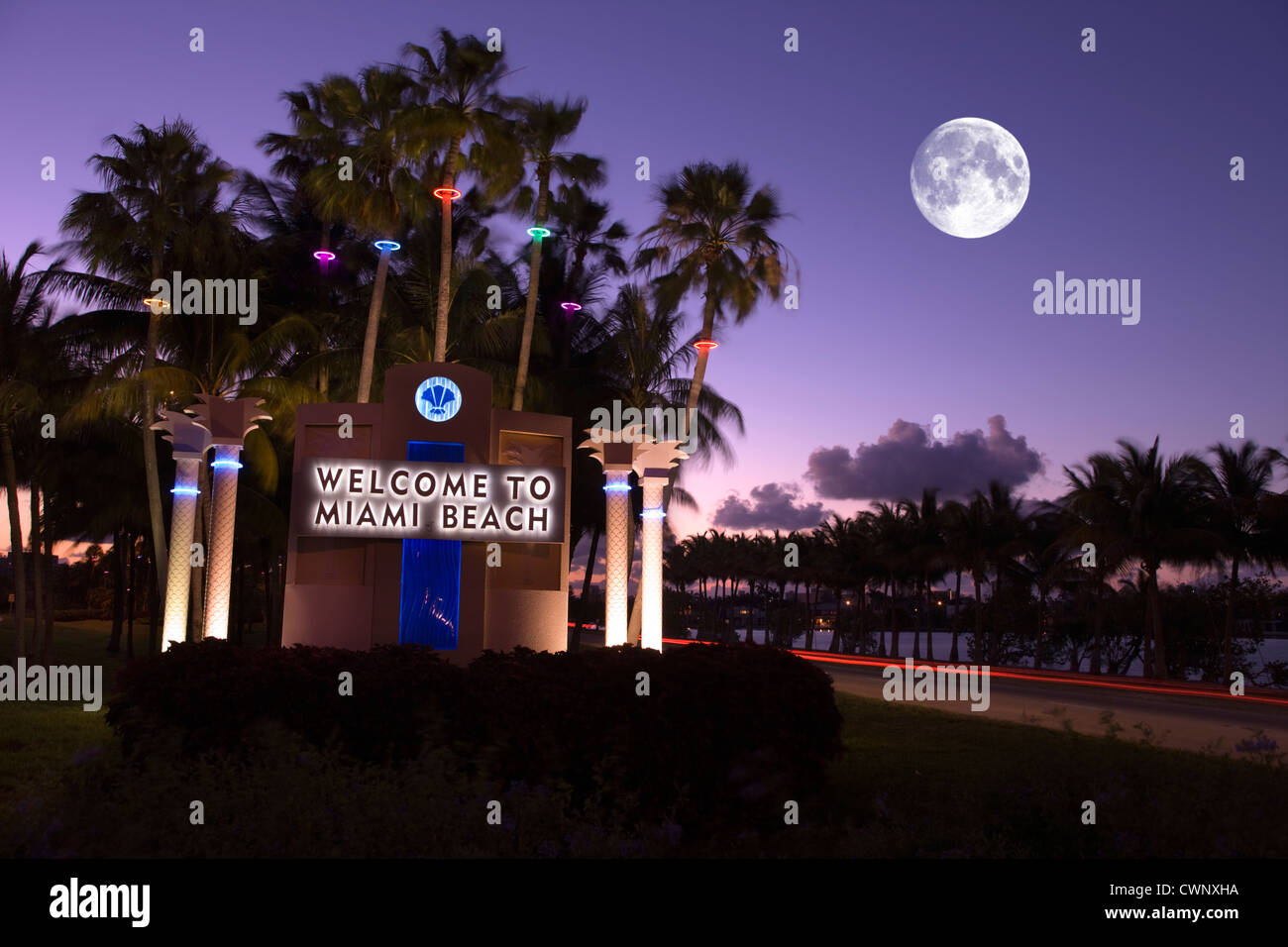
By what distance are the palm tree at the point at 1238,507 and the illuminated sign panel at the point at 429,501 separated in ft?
103

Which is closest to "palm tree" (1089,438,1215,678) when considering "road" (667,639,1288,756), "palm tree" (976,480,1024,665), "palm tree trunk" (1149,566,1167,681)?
"palm tree trunk" (1149,566,1167,681)

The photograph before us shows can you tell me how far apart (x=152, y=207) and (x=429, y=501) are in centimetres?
1247

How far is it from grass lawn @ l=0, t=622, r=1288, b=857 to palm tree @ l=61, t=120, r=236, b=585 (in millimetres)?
12675

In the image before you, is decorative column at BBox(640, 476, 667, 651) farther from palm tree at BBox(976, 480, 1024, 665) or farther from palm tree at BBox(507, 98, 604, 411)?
palm tree at BBox(976, 480, 1024, 665)

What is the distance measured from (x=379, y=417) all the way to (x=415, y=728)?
9.09 metres

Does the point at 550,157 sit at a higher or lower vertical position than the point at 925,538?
higher

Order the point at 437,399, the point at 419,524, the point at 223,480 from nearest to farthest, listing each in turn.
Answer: the point at 419,524 < the point at 437,399 < the point at 223,480

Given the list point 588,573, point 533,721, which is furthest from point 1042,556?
point 533,721

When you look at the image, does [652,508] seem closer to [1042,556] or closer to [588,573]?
[588,573]

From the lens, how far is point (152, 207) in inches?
920

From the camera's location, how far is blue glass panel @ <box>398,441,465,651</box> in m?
16.9
